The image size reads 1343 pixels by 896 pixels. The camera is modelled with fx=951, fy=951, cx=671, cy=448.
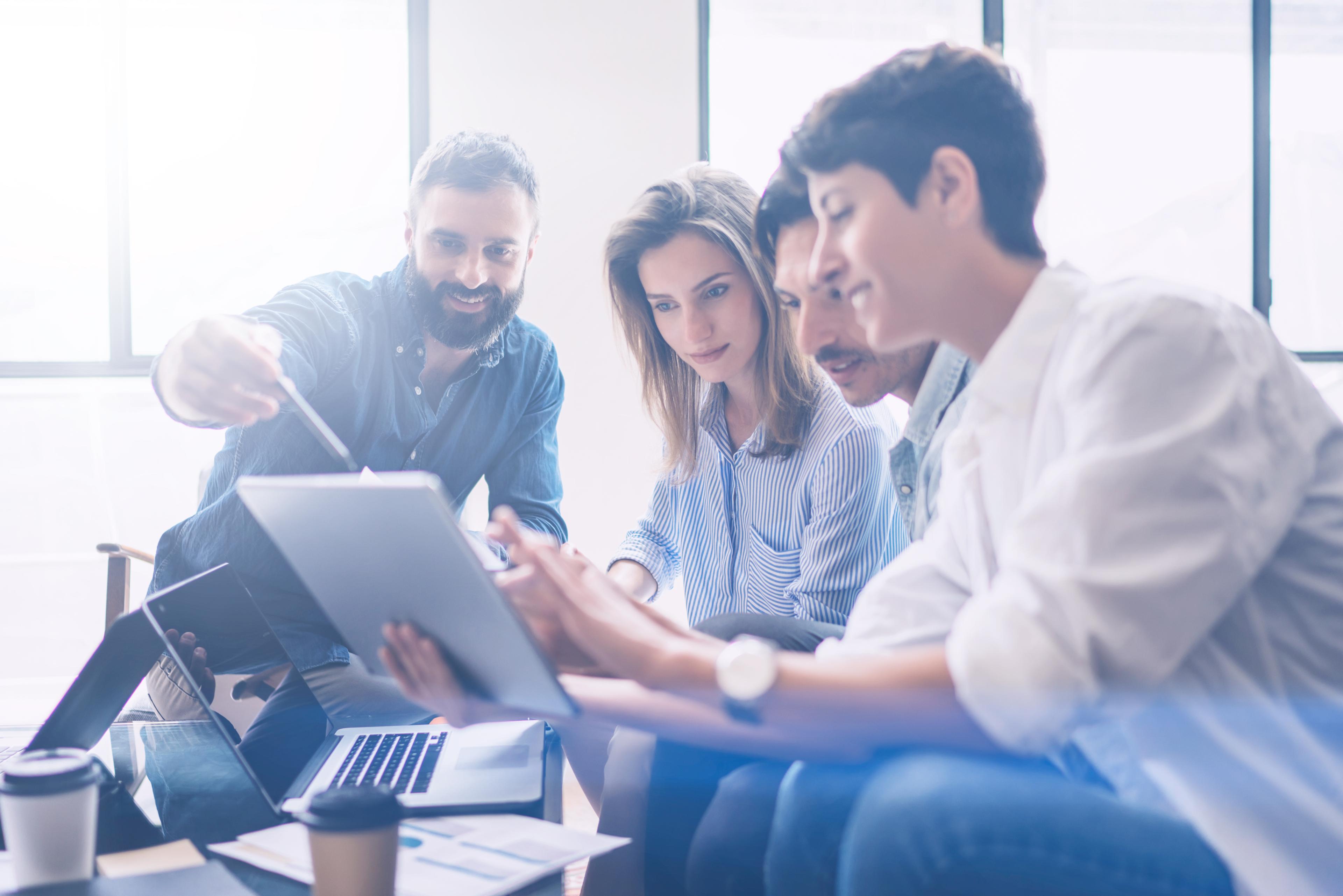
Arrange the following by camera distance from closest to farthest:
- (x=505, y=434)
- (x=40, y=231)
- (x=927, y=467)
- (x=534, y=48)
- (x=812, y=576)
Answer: (x=927, y=467) → (x=812, y=576) → (x=505, y=434) → (x=534, y=48) → (x=40, y=231)

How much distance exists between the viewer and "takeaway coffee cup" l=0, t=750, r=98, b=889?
69 centimetres

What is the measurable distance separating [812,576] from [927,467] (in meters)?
0.32

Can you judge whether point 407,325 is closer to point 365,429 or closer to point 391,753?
point 365,429

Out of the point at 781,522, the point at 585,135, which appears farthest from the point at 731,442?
the point at 585,135

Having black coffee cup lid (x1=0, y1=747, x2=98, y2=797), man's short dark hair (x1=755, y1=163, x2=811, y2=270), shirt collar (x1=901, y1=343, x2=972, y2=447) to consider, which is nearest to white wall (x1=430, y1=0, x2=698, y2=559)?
man's short dark hair (x1=755, y1=163, x2=811, y2=270)

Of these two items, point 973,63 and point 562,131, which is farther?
point 562,131

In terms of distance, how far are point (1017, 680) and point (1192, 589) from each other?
13cm

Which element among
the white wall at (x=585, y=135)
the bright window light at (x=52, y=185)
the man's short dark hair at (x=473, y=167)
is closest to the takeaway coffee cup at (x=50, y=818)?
the man's short dark hair at (x=473, y=167)

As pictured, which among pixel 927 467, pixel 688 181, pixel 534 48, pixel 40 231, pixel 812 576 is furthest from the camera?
pixel 40 231

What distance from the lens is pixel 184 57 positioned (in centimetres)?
331

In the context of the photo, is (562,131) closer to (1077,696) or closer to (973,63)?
(973,63)

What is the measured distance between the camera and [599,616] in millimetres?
833

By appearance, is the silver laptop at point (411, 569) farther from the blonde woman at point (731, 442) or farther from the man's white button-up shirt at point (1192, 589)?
the blonde woman at point (731, 442)

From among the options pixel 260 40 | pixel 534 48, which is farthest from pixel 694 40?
pixel 260 40
